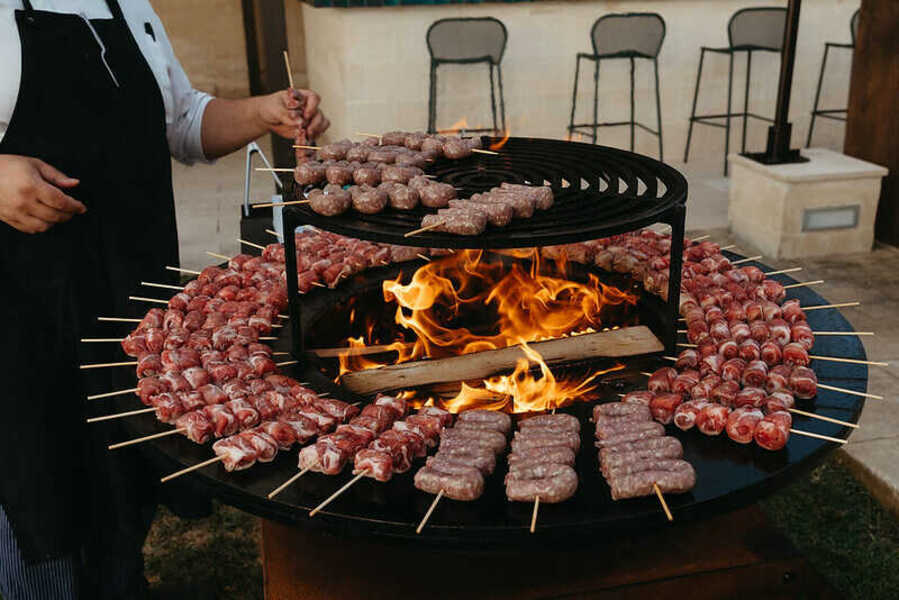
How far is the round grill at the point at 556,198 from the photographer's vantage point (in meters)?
1.89

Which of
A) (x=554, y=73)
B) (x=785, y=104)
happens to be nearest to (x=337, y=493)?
(x=785, y=104)

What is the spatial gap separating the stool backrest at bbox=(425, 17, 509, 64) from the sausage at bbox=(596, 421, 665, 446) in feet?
22.2

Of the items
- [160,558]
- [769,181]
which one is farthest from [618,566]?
[769,181]

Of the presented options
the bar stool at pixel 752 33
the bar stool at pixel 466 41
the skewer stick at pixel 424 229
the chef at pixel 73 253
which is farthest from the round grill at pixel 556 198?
the bar stool at pixel 752 33

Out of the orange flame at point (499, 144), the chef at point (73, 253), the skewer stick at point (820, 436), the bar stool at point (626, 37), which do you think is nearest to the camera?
the skewer stick at point (820, 436)

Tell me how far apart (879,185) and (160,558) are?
216 inches

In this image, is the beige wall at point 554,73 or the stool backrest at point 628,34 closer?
the stool backrest at point 628,34

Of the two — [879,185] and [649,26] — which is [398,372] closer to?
[879,185]

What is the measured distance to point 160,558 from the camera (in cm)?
341

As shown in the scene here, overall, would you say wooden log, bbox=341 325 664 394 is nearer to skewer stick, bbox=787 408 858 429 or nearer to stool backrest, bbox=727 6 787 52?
skewer stick, bbox=787 408 858 429

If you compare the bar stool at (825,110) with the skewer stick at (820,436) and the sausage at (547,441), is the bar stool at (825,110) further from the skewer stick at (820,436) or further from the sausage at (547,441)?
the sausage at (547,441)

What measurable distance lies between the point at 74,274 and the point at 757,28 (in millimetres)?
8017

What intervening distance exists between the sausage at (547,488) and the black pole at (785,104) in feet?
16.0

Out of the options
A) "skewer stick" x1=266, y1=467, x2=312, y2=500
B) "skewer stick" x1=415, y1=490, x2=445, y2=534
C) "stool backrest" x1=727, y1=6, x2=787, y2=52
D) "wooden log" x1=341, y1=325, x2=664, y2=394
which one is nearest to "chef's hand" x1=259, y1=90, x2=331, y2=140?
"wooden log" x1=341, y1=325, x2=664, y2=394
